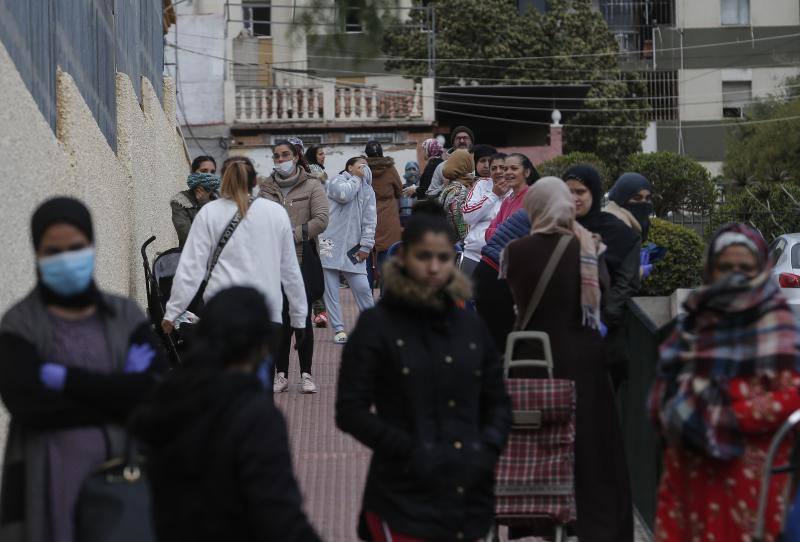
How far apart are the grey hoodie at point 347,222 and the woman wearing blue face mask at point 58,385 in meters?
8.31

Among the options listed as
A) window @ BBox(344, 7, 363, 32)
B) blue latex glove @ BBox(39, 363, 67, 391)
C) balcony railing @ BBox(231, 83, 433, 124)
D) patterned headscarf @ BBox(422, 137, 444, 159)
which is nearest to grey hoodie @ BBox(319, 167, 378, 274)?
patterned headscarf @ BBox(422, 137, 444, 159)

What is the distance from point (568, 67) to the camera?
46594mm

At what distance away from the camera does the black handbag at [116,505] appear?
15.4 ft

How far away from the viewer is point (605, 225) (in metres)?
7.68

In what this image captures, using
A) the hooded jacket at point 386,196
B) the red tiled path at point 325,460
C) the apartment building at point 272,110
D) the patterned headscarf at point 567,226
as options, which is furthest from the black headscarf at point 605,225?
the apartment building at point 272,110

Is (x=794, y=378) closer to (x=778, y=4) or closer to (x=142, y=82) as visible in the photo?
(x=142, y=82)

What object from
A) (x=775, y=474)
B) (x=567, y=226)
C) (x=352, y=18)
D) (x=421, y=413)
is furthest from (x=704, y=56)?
(x=421, y=413)

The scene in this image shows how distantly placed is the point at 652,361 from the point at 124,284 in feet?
21.1

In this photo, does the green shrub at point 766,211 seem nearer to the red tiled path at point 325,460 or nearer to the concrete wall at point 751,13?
the red tiled path at point 325,460

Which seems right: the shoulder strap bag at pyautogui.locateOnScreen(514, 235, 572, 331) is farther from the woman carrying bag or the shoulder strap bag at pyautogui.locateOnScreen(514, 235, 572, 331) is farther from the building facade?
the woman carrying bag

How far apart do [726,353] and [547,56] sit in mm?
42110

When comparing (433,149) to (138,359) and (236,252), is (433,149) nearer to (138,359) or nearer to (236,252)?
(236,252)

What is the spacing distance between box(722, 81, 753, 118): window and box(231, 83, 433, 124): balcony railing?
69.9 ft

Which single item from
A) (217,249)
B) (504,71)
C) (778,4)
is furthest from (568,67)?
(217,249)
